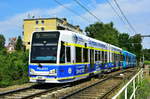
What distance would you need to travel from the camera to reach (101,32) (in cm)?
8412

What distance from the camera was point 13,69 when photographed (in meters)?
18.7

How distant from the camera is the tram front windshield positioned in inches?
552

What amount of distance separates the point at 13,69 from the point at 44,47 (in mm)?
5376

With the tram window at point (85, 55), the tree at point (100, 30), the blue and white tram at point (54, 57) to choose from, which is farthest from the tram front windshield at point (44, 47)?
the tree at point (100, 30)

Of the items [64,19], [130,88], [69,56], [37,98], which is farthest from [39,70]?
[64,19]

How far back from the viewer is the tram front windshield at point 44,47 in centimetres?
1403

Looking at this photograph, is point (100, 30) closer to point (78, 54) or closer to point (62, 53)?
point (78, 54)

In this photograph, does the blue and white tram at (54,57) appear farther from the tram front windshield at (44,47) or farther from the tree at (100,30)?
the tree at (100,30)

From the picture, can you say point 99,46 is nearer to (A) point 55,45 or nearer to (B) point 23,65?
(B) point 23,65

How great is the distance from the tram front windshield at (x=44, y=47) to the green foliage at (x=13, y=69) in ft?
11.2

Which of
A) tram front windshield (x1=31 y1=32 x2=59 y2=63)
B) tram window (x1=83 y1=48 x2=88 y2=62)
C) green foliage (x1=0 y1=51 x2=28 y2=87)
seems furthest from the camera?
green foliage (x1=0 y1=51 x2=28 y2=87)

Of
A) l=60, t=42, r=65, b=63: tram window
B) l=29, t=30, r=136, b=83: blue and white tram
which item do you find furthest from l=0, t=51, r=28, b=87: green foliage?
l=60, t=42, r=65, b=63: tram window

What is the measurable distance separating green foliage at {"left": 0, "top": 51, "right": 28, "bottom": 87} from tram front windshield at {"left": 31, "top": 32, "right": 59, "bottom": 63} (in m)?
3.43

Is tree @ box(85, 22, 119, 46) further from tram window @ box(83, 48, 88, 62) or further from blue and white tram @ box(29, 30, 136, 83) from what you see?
blue and white tram @ box(29, 30, 136, 83)
